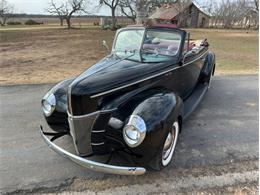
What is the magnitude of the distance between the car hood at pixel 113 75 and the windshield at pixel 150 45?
27 cm

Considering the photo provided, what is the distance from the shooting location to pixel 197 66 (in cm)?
524

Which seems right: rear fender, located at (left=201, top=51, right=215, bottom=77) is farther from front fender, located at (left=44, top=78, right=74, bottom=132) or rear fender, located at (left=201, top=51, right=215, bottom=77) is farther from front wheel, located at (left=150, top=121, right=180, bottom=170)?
front fender, located at (left=44, top=78, right=74, bottom=132)

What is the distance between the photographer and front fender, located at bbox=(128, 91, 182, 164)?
2551 millimetres

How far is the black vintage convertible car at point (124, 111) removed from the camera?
8.43 ft

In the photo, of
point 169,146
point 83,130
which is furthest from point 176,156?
point 83,130

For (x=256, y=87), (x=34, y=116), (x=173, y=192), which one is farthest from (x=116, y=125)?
(x=256, y=87)

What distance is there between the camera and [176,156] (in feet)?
10.9

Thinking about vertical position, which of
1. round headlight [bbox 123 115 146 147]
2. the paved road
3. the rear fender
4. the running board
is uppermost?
the rear fender

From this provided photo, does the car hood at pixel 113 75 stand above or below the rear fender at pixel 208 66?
above

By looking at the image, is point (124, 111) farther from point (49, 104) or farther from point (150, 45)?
point (150, 45)

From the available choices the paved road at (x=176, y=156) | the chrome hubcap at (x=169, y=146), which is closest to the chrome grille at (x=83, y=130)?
the paved road at (x=176, y=156)

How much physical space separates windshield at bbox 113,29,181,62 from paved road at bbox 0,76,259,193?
1.33m

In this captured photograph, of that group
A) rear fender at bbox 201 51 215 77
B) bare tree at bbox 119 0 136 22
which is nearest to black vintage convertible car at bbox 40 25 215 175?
rear fender at bbox 201 51 215 77

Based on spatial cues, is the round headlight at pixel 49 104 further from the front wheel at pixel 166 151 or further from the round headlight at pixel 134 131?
the front wheel at pixel 166 151
